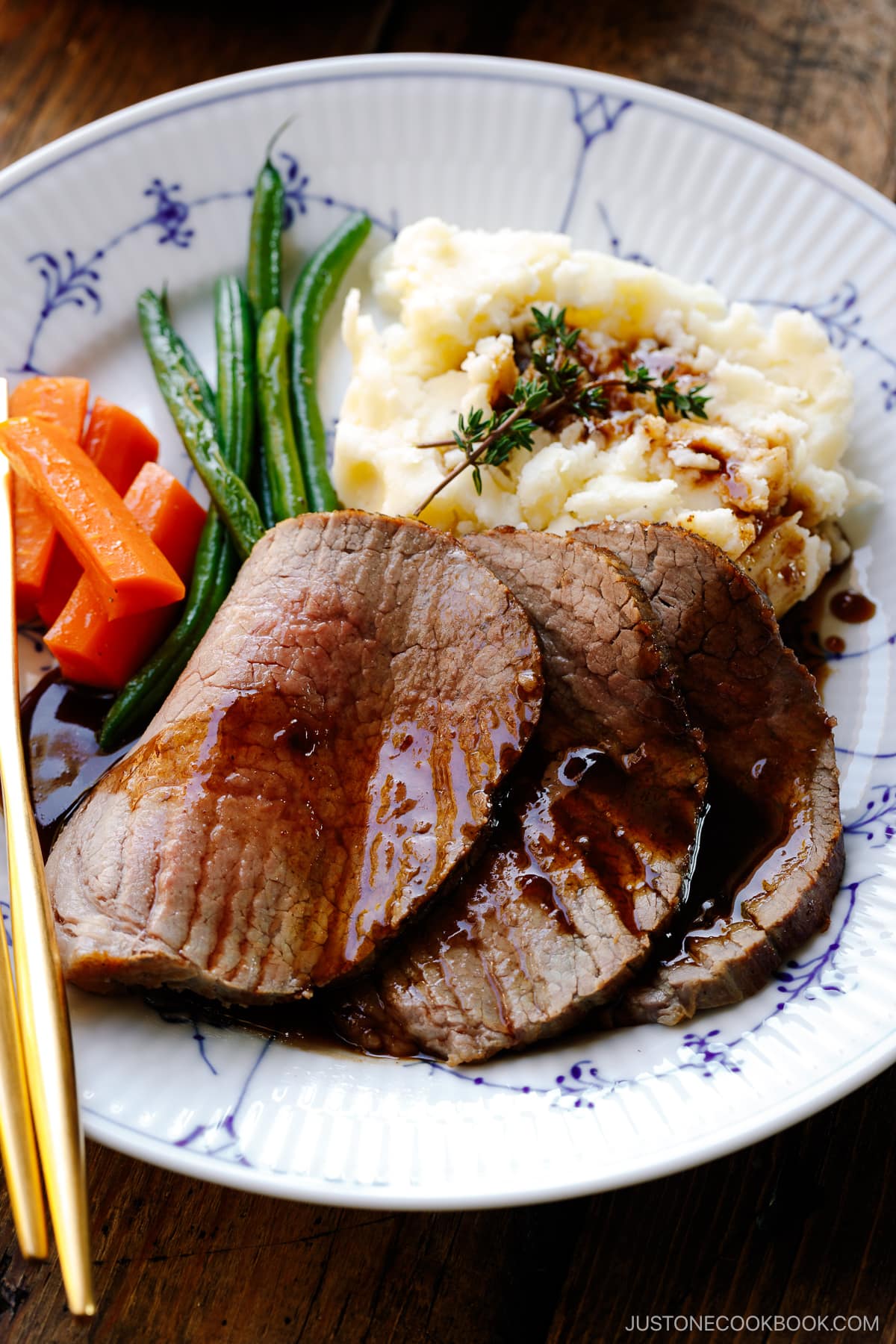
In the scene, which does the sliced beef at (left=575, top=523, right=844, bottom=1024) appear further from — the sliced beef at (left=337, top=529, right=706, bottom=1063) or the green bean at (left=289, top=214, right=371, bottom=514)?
the green bean at (left=289, top=214, right=371, bottom=514)

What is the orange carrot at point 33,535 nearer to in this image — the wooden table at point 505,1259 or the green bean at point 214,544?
the green bean at point 214,544

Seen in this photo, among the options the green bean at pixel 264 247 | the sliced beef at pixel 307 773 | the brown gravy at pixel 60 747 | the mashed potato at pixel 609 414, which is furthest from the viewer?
the green bean at pixel 264 247

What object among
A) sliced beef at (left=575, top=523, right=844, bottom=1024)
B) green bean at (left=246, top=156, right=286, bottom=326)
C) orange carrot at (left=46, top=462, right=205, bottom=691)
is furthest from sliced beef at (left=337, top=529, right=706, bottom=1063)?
green bean at (left=246, top=156, right=286, bottom=326)

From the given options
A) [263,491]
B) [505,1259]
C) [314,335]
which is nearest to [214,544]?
[263,491]

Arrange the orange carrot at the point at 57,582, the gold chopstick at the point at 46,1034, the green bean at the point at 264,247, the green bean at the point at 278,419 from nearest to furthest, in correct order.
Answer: the gold chopstick at the point at 46,1034 → the orange carrot at the point at 57,582 → the green bean at the point at 278,419 → the green bean at the point at 264,247

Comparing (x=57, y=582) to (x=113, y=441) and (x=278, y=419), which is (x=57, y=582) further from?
(x=278, y=419)

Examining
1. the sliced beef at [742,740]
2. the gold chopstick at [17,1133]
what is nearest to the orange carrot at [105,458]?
the gold chopstick at [17,1133]
